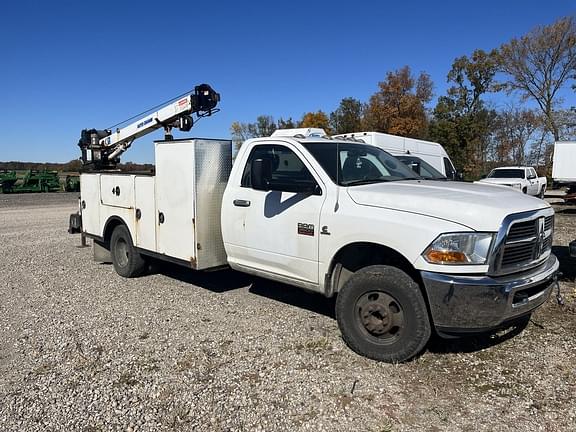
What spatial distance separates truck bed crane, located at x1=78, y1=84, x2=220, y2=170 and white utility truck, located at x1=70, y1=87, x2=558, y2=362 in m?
2.18

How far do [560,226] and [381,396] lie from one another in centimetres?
1250

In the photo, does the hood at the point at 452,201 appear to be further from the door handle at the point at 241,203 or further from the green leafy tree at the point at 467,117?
the green leafy tree at the point at 467,117

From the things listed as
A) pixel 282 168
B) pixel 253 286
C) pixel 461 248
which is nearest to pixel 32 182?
pixel 253 286

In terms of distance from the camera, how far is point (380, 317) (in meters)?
4.03

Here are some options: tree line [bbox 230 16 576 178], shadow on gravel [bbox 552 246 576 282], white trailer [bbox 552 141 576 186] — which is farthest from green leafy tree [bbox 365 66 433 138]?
shadow on gravel [bbox 552 246 576 282]

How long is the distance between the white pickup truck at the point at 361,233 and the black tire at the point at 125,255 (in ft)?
2.09

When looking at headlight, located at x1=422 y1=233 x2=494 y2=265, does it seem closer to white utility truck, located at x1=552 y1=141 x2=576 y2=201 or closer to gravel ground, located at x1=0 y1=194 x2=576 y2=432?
gravel ground, located at x1=0 y1=194 x2=576 y2=432

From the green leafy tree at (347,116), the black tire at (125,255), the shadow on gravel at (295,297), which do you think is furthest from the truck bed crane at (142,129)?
the green leafy tree at (347,116)

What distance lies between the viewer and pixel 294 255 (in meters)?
4.73

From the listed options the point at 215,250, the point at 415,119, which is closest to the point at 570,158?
the point at 215,250

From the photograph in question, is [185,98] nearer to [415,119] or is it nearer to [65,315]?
[65,315]

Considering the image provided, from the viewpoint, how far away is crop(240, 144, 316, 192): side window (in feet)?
15.6

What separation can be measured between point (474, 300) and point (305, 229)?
1721mm

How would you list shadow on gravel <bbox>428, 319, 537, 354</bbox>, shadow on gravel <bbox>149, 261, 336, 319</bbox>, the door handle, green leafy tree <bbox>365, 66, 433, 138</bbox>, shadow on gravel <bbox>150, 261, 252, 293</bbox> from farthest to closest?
1. green leafy tree <bbox>365, 66, 433, 138</bbox>
2. shadow on gravel <bbox>150, 261, 252, 293</bbox>
3. shadow on gravel <bbox>149, 261, 336, 319</bbox>
4. the door handle
5. shadow on gravel <bbox>428, 319, 537, 354</bbox>
